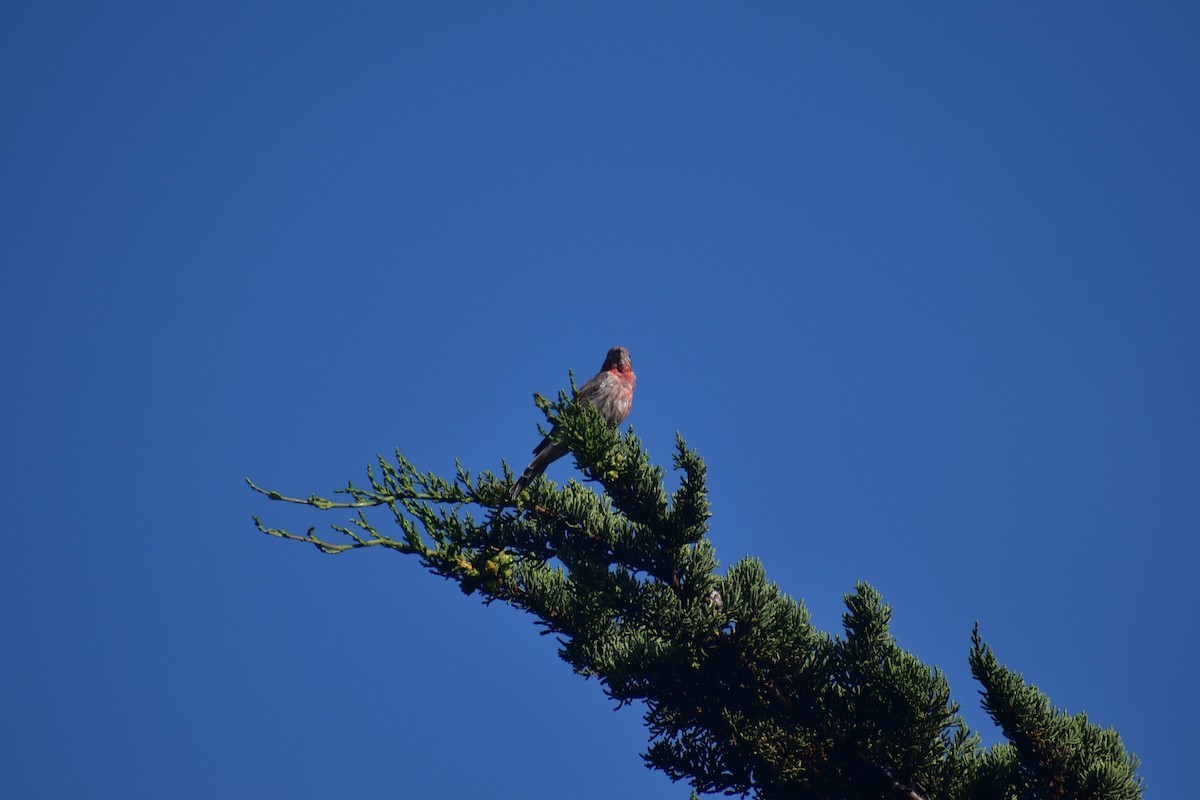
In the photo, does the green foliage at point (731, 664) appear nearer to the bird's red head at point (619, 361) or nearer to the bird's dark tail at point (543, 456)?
the bird's dark tail at point (543, 456)

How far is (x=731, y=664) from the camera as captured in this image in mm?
5648

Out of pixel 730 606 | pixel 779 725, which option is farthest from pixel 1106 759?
pixel 730 606

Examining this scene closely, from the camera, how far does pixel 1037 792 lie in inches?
213

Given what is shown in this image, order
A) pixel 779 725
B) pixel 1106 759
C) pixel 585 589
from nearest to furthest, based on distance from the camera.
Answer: pixel 1106 759 < pixel 779 725 < pixel 585 589

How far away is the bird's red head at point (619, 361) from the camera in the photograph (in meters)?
10.8

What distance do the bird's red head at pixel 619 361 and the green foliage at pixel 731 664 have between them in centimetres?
482

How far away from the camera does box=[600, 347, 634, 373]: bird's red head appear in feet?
35.4

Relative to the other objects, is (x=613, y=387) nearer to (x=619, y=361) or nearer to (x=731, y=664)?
(x=619, y=361)

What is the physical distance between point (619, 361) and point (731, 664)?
551 cm

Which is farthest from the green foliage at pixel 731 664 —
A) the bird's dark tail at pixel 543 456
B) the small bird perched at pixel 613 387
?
the small bird perched at pixel 613 387

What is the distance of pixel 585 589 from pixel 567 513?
0.45 meters

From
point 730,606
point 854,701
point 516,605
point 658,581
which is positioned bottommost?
point 854,701

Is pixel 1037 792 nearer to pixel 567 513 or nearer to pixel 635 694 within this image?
pixel 635 694

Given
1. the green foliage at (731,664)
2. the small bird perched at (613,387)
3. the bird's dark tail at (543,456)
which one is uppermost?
the small bird perched at (613,387)
